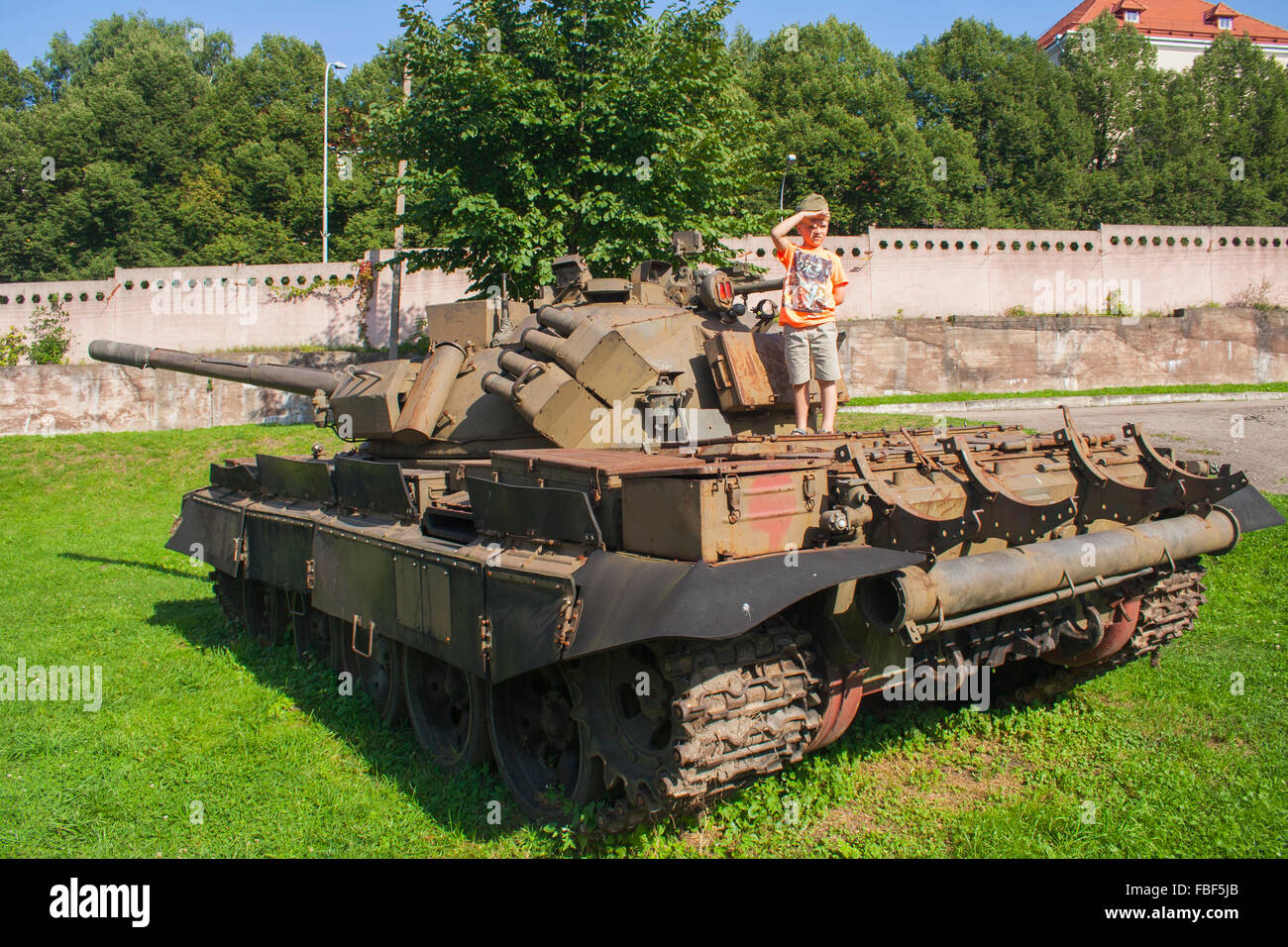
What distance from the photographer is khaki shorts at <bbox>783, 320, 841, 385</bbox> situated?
681 centimetres

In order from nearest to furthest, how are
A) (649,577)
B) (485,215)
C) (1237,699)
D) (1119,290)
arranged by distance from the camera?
1. (649,577)
2. (1237,699)
3. (485,215)
4. (1119,290)

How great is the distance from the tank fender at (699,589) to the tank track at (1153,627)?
2.61 metres

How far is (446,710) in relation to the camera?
6.93 metres

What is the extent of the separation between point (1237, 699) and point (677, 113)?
38.2ft

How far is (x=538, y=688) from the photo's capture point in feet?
19.6

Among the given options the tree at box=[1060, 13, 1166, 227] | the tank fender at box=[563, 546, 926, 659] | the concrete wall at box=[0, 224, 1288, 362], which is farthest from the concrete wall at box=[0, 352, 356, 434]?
the tree at box=[1060, 13, 1166, 227]

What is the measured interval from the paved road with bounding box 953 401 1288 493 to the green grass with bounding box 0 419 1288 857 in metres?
3.46

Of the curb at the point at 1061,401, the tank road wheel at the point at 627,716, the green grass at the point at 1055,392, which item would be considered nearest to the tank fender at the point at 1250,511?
the tank road wheel at the point at 627,716

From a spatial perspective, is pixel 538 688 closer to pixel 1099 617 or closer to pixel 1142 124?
pixel 1099 617

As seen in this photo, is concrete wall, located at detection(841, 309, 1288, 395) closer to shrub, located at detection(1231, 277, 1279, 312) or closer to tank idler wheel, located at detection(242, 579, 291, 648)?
shrub, located at detection(1231, 277, 1279, 312)

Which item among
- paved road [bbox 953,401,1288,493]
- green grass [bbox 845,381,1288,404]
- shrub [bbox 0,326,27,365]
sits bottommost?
paved road [bbox 953,401,1288,493]

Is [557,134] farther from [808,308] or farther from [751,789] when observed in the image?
[751,789]

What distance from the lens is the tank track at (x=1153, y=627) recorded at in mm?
6312

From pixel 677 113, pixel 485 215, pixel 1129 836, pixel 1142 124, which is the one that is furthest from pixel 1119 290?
pixel 1129 836
